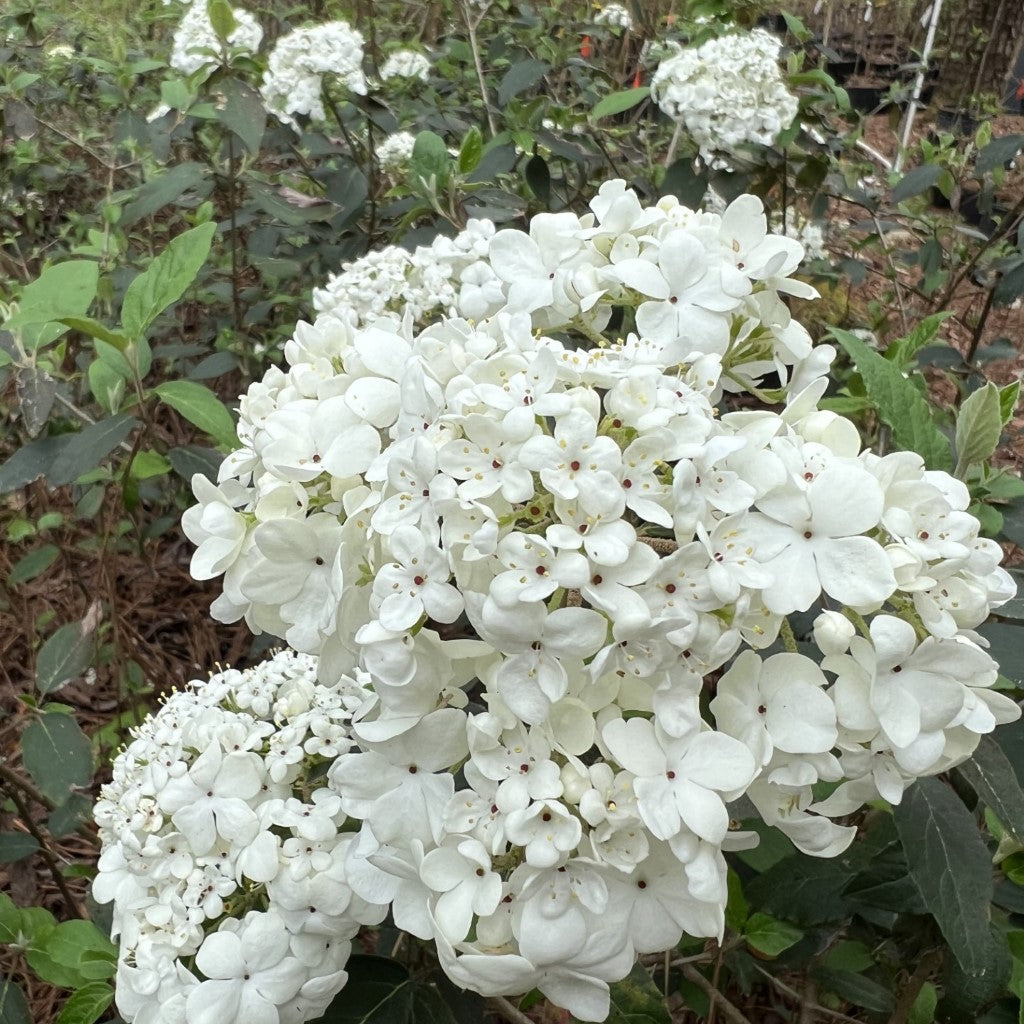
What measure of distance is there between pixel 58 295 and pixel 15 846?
88 cm

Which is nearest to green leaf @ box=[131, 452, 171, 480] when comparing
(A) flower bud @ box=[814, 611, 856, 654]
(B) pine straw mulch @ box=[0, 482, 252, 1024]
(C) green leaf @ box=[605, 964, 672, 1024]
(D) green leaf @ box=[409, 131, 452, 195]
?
(B) pine straw mulch @ box=[0, 482, 252, 1024]

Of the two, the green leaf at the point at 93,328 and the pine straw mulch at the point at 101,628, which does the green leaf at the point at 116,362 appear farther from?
the pine straw mulch at the point at 101,628

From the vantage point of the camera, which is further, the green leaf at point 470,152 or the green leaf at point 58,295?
the green leaf at point 470,152

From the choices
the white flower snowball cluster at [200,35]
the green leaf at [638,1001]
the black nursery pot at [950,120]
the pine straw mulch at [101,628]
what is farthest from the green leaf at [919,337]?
the black nursery pot at [950,120]

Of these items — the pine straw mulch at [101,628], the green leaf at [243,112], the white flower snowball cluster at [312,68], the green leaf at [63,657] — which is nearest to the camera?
the green leaf at [63,657]

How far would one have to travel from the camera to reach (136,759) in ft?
3.84

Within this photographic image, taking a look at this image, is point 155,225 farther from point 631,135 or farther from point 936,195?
point 936,195

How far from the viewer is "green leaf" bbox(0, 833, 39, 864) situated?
159cm

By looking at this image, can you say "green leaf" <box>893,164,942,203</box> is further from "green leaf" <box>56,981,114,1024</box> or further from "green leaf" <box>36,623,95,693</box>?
"green leaf" <box>56,981,114,1024</box>

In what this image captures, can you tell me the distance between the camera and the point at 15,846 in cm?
160

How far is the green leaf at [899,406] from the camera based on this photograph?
1.10 meters

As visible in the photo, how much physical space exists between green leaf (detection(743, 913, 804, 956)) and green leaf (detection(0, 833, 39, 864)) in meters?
1.13

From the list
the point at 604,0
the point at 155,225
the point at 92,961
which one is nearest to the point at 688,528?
the point at 92,961

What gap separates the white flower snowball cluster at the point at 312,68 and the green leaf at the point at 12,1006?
194 centimetres
